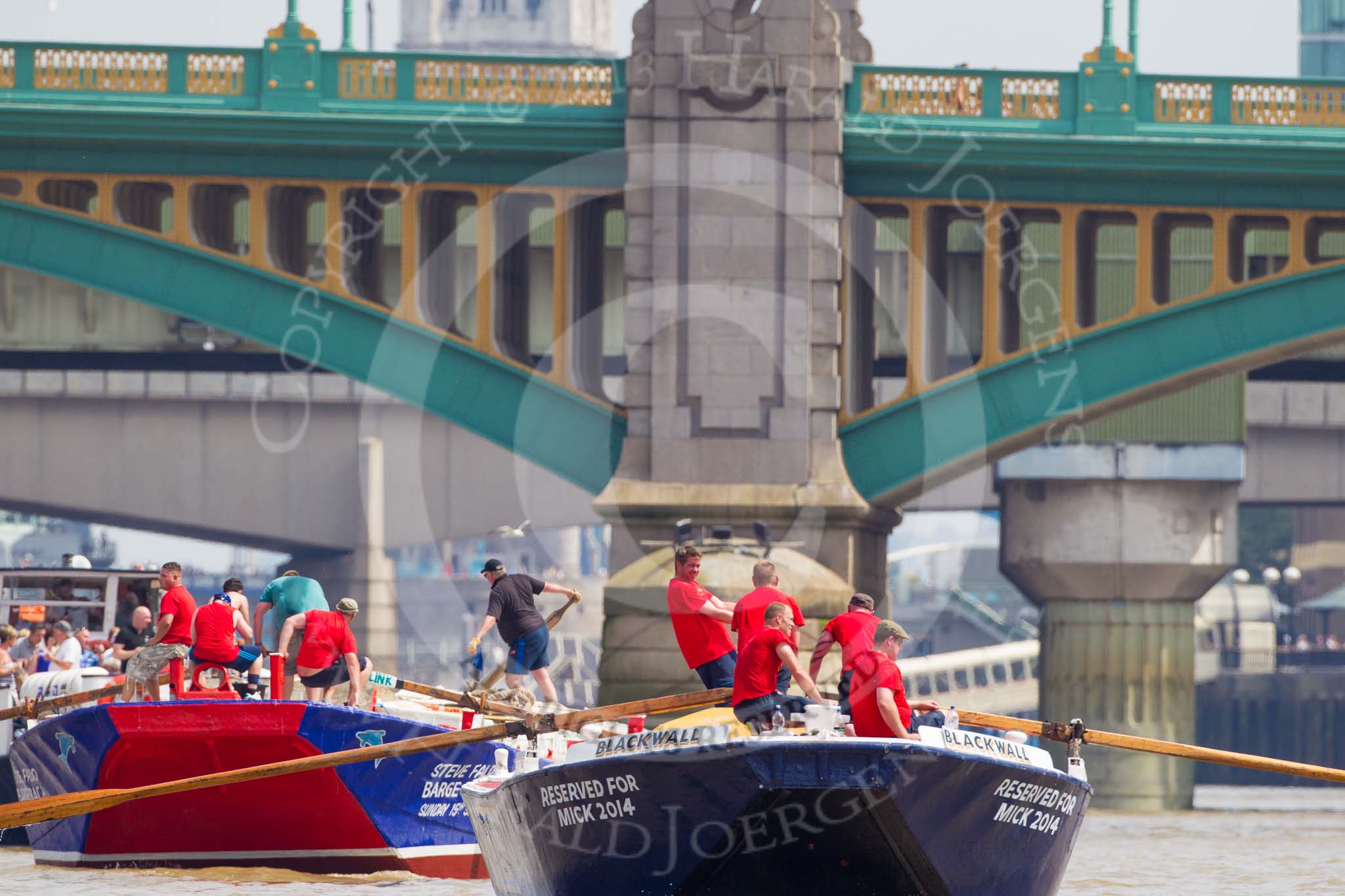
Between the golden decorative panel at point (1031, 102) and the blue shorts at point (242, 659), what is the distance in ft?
60.8

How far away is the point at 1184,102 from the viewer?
43.1 m

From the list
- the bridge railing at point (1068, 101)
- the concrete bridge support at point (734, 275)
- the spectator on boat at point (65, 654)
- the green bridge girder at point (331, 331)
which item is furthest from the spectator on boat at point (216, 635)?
the bridge railing at point (1068, 101)

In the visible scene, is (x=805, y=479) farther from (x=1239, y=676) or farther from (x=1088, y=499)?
(x=1239, y=676)

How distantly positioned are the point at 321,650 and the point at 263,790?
63.7 inches

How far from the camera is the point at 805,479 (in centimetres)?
4219

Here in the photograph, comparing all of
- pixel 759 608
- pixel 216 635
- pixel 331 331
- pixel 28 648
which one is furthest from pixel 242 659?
pixel 331 331

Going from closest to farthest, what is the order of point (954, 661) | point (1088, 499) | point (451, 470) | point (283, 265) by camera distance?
point (283, 265) < point (1088, 499) < point (451, 470) < point (954, 661)

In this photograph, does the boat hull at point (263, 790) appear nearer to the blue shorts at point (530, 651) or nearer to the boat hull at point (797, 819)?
the blue shorts at point (530, 651)

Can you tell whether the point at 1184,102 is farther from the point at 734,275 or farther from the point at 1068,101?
the point at 734,275

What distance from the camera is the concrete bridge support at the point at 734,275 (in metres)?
42.0

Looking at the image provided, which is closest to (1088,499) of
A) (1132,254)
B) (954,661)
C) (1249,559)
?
(1132,254)

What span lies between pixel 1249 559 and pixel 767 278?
88.6 metres

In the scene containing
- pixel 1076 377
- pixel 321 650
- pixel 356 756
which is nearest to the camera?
pixel 356 756

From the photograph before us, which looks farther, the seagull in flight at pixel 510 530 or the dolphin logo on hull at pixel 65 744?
the seagull in flight at pixel 510 530
